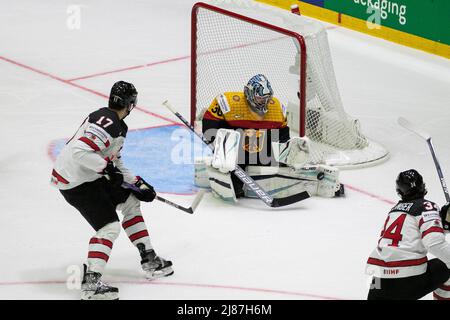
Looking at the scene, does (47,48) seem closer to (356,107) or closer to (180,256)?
(356,107)

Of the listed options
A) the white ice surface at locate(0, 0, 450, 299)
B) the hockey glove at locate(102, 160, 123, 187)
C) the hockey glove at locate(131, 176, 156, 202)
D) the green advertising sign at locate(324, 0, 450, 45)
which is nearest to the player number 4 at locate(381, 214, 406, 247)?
the white ice surface at locate(0, 0, 450, 299)

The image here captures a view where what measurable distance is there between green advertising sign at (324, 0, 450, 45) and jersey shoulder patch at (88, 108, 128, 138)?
15.3 feet

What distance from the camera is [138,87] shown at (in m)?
8.92

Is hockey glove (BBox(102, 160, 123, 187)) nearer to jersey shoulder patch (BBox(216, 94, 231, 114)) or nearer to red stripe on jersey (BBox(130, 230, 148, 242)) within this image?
red stripe on jersey (BBox(130, 230, 148, 242))

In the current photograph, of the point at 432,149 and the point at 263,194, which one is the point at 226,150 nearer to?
the point at 263,194

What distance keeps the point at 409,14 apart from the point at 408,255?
5327mm

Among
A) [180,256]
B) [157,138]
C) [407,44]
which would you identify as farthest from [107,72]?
[180,256]

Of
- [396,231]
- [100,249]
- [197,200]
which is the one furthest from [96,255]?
[396,231]

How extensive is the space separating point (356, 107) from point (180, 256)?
10.4 feet

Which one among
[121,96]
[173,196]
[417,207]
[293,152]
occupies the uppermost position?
[121,96]

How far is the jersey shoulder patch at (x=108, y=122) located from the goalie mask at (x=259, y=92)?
149 centimetres

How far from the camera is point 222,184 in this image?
21.6 ft

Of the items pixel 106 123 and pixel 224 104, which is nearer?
pixel 106 123

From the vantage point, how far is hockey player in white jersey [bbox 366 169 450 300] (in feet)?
15.0
